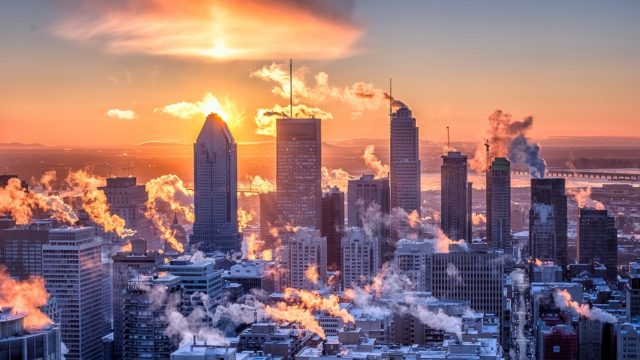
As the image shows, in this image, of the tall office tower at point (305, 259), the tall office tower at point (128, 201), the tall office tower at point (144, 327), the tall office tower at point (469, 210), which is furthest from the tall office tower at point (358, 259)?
the tall office tower at point (144, 327)

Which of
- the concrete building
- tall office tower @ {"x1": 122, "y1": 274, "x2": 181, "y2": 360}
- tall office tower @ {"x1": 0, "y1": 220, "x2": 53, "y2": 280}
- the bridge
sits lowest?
tall office tower @ {"x1": 122, "y1": 274, "x2": 181, "y2": 360}

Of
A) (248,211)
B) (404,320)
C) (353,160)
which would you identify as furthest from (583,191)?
(404,320)

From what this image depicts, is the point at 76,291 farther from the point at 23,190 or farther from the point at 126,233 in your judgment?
the point at 126,233

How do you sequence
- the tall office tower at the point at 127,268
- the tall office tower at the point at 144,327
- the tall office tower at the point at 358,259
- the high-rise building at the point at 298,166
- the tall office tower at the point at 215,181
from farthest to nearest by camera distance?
1. the tall office tower at the point at 215,181
2. the high-rise building at the point at 298,166
3. the tall office tower at the point at 358,259
4. the tall office tower at the point at 127,268
5. the tall office tower at the point at 144,327

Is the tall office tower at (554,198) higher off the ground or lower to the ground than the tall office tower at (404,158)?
lower

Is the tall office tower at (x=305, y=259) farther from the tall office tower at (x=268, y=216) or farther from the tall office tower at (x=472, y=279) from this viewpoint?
the tall office tower at (x=472, y=279)

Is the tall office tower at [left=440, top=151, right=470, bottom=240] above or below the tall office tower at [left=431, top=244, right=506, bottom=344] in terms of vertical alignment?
above

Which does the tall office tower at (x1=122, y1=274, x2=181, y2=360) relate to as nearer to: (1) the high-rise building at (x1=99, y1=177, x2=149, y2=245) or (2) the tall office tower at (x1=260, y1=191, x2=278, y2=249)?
(1) the high-rise building at (x1=99, y1=177, x2=149, y2=245)

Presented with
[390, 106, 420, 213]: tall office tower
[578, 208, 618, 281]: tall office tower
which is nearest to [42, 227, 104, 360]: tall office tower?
[578, 208, 618, 281]: tall office tower
